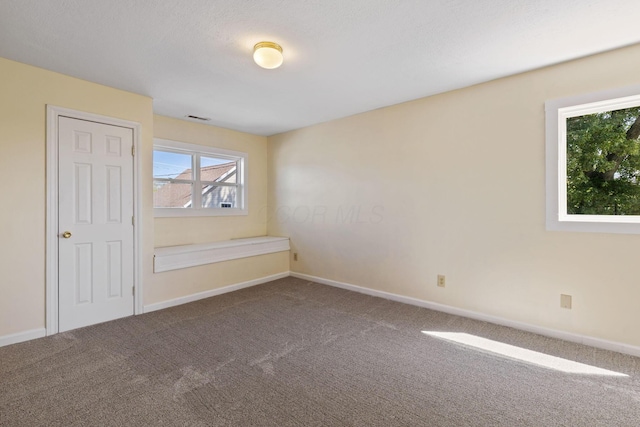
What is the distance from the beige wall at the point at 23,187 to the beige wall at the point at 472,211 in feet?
10.1

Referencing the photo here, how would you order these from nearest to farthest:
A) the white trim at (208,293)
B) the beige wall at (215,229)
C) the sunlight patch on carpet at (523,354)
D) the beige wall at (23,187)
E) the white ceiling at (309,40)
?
1. the white ceiling at (309,40)
2. the sunlight patch on carpet at (523,354)
3. the beige wall at (23,187)
4. the white trim at (208,293)
5. the beige wall at (215,229)

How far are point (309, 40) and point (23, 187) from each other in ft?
8.94

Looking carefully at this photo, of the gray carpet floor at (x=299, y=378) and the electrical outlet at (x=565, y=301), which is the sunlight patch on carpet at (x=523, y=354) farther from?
the electrical outlet at (x=565, y=301)

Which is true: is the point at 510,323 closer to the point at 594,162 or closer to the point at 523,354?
the point at 523,354

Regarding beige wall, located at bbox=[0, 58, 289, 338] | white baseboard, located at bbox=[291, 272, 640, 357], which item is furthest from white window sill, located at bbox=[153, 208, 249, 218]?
white baseboard, located at bbox=[291, 272, 640, 357]

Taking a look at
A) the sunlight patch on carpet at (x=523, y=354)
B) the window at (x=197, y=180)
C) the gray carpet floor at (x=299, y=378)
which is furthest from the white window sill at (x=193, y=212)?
the sunlight patch on carpet at (x=523, y=354)

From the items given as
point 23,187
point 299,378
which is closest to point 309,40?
point 299,378

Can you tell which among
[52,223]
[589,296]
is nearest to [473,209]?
[589,296]

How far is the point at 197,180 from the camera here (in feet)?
14.6

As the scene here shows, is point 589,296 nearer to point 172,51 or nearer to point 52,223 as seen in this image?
point 172,51

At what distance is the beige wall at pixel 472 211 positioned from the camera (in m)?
2.48

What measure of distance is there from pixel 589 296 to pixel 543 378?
0.96 metres

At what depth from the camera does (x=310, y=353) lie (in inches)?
95.4

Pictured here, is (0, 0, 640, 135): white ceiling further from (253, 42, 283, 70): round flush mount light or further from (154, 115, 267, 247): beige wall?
(154, 115, 267, 247): beige wall
